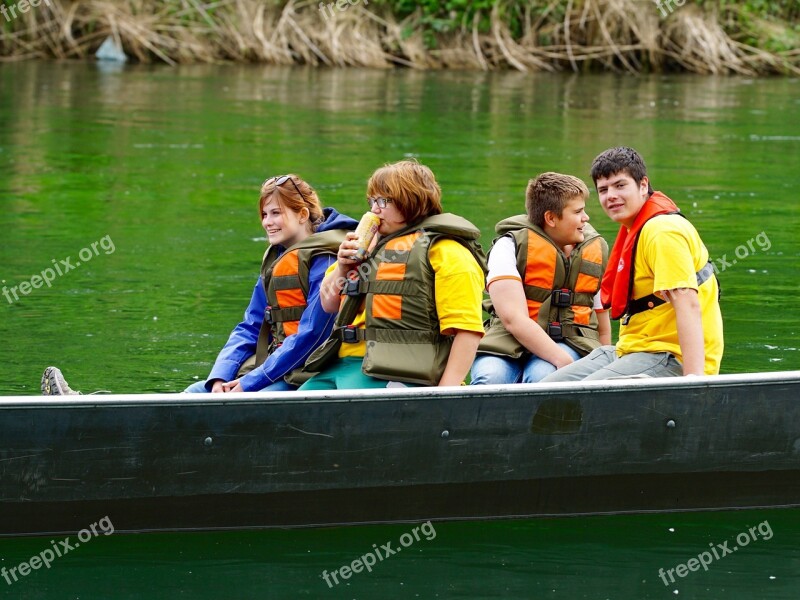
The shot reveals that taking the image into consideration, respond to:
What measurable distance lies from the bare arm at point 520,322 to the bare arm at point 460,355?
0.48 m

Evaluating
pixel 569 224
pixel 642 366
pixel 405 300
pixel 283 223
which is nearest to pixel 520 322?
pixel 569 224

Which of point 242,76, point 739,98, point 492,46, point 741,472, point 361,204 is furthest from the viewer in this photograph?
point 492,46

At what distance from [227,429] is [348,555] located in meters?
0.54

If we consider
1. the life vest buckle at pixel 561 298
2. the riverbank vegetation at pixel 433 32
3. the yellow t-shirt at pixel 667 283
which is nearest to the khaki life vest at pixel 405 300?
the yellow t-shirt at pixel 667 283

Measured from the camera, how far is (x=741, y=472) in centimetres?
431

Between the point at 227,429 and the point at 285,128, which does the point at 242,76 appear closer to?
the point at 285,128

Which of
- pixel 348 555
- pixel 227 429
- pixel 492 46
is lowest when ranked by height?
pixel 348 555

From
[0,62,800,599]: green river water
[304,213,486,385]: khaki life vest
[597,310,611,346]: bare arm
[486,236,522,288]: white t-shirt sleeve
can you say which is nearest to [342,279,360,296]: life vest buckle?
[304,213,486,385]: khaki life vest

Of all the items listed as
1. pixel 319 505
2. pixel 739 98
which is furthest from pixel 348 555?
pixel 739 98

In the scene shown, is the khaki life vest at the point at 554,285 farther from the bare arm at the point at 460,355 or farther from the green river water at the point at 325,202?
the green river water at the point at 325,202

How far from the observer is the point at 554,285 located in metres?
4.77

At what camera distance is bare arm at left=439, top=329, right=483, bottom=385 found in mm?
4129

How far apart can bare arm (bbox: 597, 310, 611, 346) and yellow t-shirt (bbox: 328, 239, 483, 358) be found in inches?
38.7

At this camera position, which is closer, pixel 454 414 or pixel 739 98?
pixel 454 414
